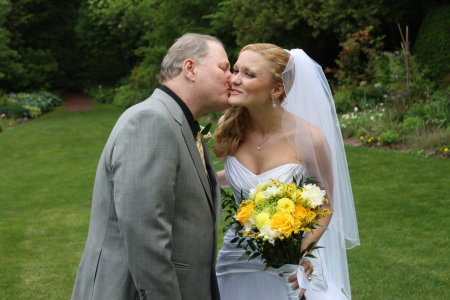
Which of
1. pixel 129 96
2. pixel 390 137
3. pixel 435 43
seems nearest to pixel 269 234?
pixel 390 137

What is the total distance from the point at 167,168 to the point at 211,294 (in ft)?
2.46

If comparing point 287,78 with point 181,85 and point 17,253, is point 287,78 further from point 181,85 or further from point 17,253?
point 17,253

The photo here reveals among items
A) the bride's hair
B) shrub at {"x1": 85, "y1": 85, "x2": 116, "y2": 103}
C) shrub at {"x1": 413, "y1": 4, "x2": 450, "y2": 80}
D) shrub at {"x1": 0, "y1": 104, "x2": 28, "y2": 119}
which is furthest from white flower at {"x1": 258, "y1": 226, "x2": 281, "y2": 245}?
shrub at {"x1": 85, "y1": 85, "x2": 116, "y2": 103}

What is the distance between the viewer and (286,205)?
119 inches

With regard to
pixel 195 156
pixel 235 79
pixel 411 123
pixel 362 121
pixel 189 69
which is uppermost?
pixel 189 69

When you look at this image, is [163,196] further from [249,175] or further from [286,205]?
[249,175]

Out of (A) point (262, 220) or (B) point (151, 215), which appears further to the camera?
(A) point (262, 220)

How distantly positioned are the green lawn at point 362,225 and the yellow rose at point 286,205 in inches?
126

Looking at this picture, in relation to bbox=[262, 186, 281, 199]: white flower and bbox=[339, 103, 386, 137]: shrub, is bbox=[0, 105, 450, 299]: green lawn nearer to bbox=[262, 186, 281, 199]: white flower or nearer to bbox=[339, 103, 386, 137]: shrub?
bbox=[339, 103, 386, 137]: shrub

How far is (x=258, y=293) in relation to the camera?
3.61 meters

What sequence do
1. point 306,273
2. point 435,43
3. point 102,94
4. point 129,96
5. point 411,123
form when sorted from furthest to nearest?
point 102,94
point 129,96
point 435,43
point 411,123
point 306,273

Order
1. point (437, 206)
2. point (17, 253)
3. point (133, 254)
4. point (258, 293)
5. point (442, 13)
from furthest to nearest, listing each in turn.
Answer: point (442, 13) → point (437, 206) → point (17, 253) → point (258, 293) → point (133, 254)

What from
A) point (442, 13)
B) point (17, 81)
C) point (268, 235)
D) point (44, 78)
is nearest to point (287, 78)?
point (268, 235)

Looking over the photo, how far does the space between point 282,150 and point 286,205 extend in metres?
0.77
